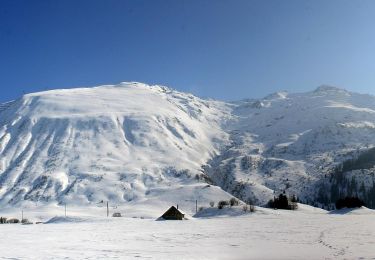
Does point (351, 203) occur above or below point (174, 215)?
above

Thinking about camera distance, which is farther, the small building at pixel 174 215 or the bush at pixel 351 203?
the bush at pixel 351 203

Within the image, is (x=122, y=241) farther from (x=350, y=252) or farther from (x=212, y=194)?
(x=212, y=194)

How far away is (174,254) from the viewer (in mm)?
34656

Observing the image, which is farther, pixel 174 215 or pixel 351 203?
pixel 351 203

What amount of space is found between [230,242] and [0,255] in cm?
1939

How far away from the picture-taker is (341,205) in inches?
5394

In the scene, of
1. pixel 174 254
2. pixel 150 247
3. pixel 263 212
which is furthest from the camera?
pixel 263 212

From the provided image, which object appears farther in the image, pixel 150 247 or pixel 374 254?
pixel 150 247

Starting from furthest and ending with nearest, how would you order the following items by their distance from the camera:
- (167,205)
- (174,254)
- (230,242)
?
1. (167,205)
2. (230,242)
3. (174,254)

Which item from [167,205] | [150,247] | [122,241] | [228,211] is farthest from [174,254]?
[167,205]

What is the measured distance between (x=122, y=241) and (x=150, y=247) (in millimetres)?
6267

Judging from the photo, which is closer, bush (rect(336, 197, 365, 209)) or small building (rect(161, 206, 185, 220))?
small building (rect(161, 206, 185, 220))

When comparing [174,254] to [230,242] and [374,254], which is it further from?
[374,254]

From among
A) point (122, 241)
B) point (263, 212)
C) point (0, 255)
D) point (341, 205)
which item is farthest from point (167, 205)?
point (0, 255)
